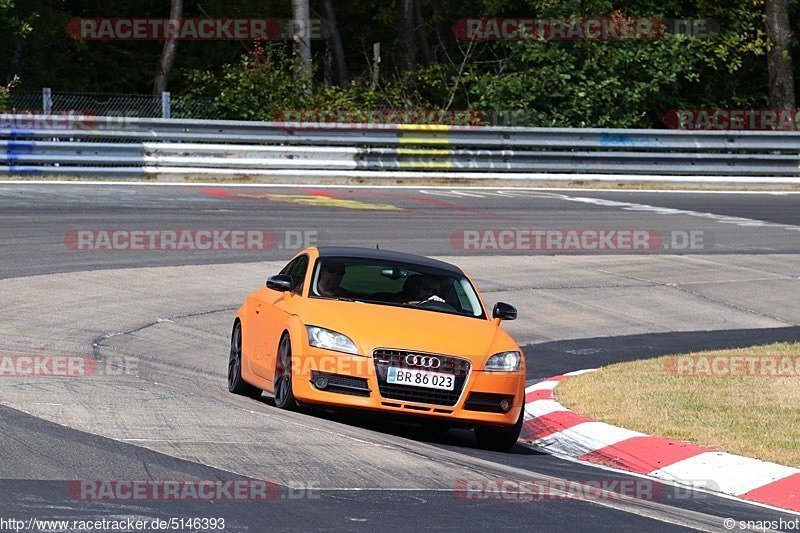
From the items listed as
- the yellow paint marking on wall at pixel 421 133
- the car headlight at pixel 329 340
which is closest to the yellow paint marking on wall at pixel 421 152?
the yellow paint marking on wall at pixel 421 133

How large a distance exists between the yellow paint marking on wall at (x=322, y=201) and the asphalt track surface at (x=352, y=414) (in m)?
0.05

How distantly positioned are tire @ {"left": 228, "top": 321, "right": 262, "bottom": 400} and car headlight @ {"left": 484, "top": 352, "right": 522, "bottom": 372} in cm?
253

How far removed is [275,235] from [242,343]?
8644mm

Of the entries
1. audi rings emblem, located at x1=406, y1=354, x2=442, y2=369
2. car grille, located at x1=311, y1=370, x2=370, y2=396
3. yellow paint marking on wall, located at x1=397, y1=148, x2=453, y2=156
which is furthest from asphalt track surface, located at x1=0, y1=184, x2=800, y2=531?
yellow paint marking on wall, located at x1=397, y1=148, x2=453, y2=156

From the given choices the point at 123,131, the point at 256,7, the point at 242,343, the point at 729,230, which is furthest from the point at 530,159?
the point at 242,343

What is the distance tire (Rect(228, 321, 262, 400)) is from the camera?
1218cm

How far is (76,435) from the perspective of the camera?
840cm

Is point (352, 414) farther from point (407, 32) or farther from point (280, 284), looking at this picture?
point (407, 32)

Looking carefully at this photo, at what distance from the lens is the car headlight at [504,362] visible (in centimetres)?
1044

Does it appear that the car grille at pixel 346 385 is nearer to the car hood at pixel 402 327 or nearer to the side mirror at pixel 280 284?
the car hood at pixel 402 327

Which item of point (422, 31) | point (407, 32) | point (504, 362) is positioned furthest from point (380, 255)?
point (422, 31)

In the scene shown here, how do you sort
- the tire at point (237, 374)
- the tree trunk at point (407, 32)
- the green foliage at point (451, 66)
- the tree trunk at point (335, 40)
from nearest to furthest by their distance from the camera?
the tire at point (237, 374)
the green foliage at point (451, 66)
the tree trunk at point (407, 32)
the tree trunk at point (335, 40)

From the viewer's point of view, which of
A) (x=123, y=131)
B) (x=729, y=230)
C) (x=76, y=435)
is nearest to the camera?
(x=76, y=435)

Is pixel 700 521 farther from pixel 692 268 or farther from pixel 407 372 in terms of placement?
pixel 692 268
